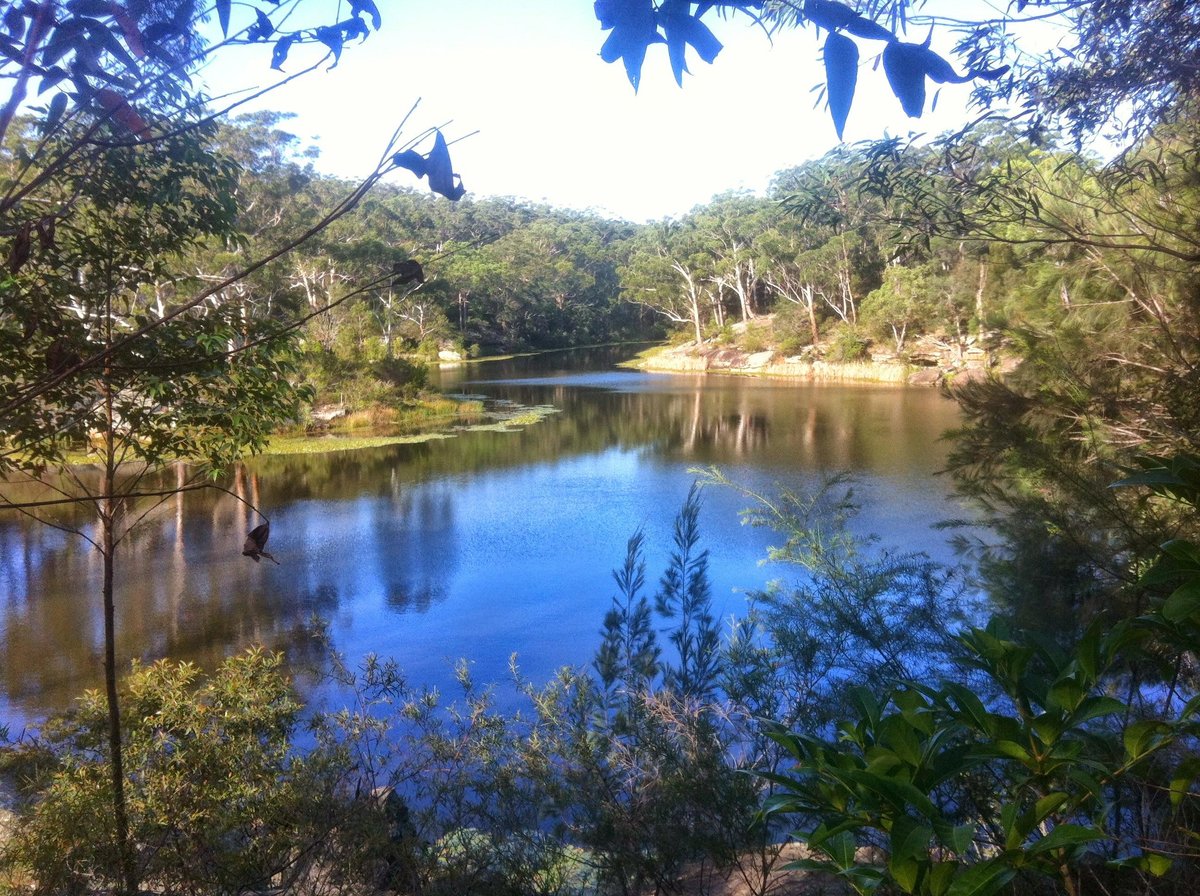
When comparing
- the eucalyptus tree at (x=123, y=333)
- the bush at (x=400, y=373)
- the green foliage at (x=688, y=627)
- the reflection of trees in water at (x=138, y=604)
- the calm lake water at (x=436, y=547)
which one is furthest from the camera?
the bush at (x=400, y=373)

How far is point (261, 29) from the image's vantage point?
3.45 feet

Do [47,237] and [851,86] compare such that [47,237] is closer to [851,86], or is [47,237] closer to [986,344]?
[851,86]

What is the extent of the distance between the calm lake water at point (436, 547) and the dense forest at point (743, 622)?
2088mm

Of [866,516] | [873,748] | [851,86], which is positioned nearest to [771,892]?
[873,748]

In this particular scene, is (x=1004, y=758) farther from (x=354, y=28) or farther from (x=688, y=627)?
(x=688, y=627)

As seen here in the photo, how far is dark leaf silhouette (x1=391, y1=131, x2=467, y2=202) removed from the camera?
89 centimetres

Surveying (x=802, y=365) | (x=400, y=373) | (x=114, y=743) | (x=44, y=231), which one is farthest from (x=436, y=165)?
(x=802, y=365)

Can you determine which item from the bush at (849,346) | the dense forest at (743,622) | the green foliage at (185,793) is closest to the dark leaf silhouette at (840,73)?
the dense forest at (743,622)

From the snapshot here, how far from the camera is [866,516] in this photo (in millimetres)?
9258

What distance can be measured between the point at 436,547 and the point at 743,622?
19.0ft

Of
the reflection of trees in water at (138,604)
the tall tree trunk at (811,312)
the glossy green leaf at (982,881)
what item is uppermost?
the tall tree trunk at (811,312)

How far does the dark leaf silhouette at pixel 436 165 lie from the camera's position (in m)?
0.89

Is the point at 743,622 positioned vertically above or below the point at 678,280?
below

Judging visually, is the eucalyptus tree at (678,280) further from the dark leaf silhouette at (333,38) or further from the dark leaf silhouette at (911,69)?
the dark leaf silhouette at (911,69)
